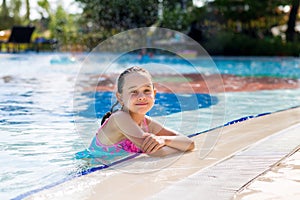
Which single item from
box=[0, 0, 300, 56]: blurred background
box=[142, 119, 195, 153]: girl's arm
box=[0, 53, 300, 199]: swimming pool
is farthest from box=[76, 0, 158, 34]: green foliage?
box=[142, 119, 195, 153]: girl's arm

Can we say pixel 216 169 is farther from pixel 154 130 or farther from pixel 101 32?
pixel 101 32

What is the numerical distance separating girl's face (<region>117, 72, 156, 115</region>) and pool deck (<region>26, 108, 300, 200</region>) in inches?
14.1

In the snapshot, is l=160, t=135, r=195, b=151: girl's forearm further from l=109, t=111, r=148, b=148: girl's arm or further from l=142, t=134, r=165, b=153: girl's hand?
l=109, t=111, r=148, b=148: girl's arm

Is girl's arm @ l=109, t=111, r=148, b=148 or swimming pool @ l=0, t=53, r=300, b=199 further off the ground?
girl's arm @ l=109, t=111, r=148, b=148

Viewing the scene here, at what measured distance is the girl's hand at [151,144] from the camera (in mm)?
3531

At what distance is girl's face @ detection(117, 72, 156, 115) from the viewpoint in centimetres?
353

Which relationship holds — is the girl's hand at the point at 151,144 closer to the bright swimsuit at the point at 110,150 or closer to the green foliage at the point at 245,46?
the bright swimsuit at the point at 110,150

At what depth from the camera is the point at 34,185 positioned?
300cm

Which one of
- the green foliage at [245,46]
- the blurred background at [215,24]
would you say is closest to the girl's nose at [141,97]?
the blurred background at [215,24]

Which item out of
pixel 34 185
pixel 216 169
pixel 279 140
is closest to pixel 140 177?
pixel 216 169

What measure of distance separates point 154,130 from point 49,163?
2.65 ft

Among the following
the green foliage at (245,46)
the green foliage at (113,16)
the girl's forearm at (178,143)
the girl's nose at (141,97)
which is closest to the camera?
the girl's nose at (141,97)

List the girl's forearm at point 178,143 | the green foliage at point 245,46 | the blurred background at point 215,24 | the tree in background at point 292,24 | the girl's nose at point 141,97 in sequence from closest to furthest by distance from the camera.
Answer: the girl's nose at point 141,97
the girl's forearm at point 178,143
the blurred background at point 215,24
the green foliage at point 245,46
the tree in background at point 292,24

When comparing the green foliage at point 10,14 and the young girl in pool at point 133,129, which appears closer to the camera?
the young girl in pool at point 133,129
